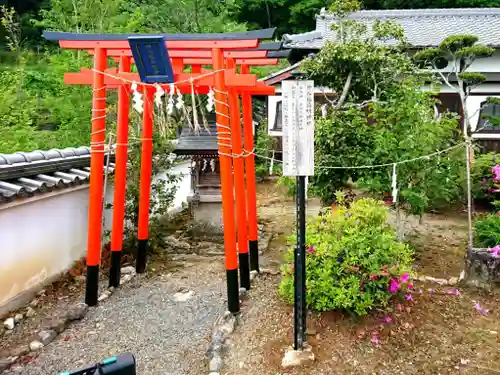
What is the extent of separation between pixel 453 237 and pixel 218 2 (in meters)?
16.4

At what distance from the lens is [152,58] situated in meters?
5.29

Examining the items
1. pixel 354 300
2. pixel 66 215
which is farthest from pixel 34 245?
pixel 354 300

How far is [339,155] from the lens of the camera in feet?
25.4

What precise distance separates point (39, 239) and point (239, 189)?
9.60 feet

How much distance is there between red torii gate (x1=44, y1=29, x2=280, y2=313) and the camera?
5395 millimetres

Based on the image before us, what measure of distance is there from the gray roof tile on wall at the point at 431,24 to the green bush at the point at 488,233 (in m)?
9.35

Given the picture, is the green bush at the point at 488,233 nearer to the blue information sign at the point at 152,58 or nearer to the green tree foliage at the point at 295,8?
the blue information sign at the point at 152,58

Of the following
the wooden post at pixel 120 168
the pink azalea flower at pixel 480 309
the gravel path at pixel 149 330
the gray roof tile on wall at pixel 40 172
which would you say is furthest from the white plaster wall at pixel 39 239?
the pink azalea flower at pixel 480 309

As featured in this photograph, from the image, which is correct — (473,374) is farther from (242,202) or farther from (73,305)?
(73,305)

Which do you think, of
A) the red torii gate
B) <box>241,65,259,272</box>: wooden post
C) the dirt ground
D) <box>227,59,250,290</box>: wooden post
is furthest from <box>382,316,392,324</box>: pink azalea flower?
<box>241,65,259,272</box>: wooden post

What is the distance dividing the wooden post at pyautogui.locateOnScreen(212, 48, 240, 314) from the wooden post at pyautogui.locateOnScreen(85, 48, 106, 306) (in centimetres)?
160

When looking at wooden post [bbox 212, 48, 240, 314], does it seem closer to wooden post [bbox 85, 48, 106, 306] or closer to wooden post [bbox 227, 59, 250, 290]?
wooden post [bbox 227, 59, 250, 290]

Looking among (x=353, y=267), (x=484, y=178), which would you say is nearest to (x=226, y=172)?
(x=353, y=267)

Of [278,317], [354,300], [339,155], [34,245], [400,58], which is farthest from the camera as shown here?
[400,58]
